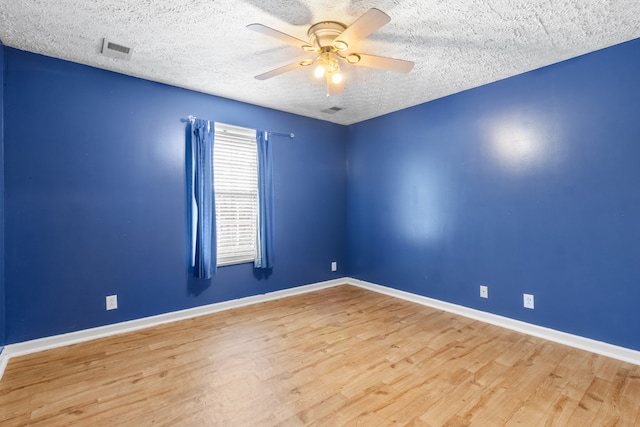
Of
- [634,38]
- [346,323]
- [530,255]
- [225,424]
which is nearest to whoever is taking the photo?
[225,424]

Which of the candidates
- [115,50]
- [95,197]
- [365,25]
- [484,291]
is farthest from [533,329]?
[115,50]

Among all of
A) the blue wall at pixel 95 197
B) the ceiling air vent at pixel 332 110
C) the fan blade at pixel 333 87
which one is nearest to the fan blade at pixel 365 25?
the fan blade at pixel 333 87

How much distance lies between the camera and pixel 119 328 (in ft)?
9.40

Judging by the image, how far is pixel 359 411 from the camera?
5.84 feet

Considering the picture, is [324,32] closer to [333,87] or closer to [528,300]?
[333,87]

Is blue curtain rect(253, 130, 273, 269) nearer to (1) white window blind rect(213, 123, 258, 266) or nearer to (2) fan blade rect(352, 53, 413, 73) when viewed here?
(1) white window blind rect(213, 123, 258, 266)

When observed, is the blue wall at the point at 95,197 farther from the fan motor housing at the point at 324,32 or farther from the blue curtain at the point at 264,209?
the fan motor housing at the point at 324,32

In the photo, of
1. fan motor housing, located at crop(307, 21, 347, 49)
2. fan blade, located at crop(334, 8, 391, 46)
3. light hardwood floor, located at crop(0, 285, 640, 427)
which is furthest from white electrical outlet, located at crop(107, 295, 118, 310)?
fan blade, located at crop(334, 8, 391, 46)

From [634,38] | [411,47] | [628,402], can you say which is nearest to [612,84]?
[634,38]

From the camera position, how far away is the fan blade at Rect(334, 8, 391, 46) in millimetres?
1614

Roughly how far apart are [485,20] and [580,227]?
1.87m

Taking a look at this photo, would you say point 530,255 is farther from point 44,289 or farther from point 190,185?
point 44,289

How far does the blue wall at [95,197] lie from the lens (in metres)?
2.48

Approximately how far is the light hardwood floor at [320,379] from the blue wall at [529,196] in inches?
18.4
